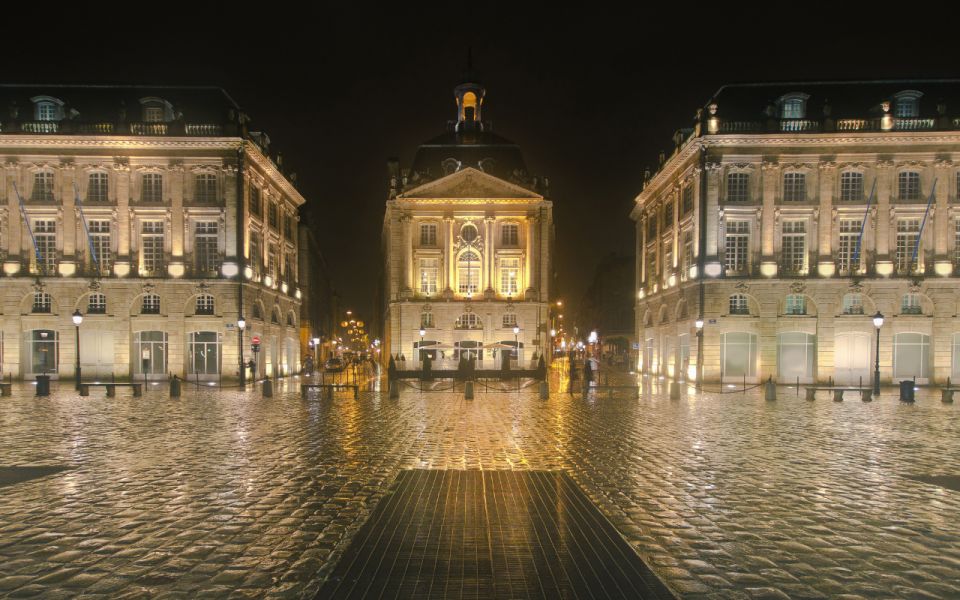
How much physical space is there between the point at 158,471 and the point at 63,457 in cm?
Result: 309

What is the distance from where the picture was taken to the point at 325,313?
313ft

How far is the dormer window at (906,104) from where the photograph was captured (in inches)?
1646

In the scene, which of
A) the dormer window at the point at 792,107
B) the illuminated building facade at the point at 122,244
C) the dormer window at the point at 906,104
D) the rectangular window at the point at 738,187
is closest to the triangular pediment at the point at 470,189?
the illuminated building facade at the point at 122,244

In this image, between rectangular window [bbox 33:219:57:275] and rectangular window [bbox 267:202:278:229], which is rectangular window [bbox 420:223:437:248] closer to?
rectangular window [bbox 267:202:278:229]

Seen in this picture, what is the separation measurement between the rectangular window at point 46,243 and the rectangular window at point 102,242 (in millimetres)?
2601

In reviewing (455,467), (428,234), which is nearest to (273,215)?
(428,234)

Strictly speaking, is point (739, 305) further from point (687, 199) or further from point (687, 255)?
point (687, 199)

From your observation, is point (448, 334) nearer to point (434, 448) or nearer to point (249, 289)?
point (249, 289)

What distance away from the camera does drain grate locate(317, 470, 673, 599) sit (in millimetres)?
6391

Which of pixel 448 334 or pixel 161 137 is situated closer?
pixel 161 137

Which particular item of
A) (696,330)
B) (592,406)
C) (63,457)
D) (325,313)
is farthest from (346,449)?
(325,313)

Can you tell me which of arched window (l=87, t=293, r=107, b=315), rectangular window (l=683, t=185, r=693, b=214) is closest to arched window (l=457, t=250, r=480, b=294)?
rectangular window (l=683, t=185, r=693, b=214)

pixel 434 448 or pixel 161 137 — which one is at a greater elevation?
pixel 161 137

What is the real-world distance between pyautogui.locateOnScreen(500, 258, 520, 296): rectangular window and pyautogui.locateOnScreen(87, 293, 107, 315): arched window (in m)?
34.1
